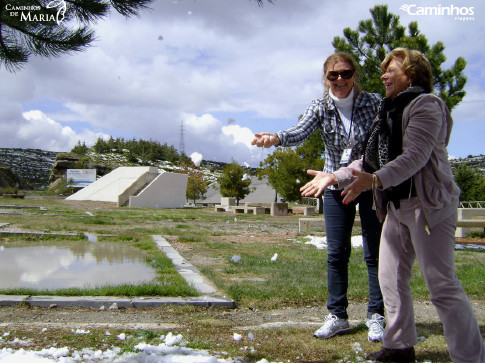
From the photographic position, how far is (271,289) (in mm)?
4441

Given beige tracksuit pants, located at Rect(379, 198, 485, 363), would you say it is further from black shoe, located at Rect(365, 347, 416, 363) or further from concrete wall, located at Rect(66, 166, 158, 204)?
concrete wall, located at Rect(66, 166, 158, 204)

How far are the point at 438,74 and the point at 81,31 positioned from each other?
1392cm

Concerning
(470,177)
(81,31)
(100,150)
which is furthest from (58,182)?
(81,31)

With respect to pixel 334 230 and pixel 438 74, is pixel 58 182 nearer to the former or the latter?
pixel 438 74

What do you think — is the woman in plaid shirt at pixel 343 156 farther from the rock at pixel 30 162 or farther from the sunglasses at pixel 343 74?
the rock at pixel 30 162

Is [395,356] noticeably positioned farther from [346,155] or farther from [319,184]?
[346,155]

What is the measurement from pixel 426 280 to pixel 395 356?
53 centimetres

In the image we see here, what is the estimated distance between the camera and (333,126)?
3.24 metres

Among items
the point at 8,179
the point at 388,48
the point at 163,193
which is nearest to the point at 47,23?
the point at 388,48

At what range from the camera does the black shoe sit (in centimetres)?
258

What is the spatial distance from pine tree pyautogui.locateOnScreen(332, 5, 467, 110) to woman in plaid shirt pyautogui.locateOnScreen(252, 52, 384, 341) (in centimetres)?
1268

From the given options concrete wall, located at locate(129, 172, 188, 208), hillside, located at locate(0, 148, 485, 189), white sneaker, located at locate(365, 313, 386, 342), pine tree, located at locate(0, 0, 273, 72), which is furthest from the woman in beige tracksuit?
hillside, located at locate(0, 148, 485, 189)

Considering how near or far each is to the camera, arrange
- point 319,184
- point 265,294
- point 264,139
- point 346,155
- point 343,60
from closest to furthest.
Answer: point 319,184
point 264,139
point 346,155
point 343,60
point 265,294

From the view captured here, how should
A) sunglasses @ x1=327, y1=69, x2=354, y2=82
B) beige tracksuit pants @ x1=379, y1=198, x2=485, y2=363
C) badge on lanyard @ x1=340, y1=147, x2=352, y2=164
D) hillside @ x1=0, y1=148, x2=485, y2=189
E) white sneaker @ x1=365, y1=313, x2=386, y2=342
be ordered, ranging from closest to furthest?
beige tracksuit pants @ x1=379, y1=198, x2=485, y2=363
white sneaker @ x1=365, y1=313, x2=386, y2=342
badge on lanyard @ x1=340, y1=147, x2=352, y2=164
sunglasses @ x1=327, y1=69, x2=354, y2=82
hillside @ x1=0, y1=148, x2=485, y2=189
